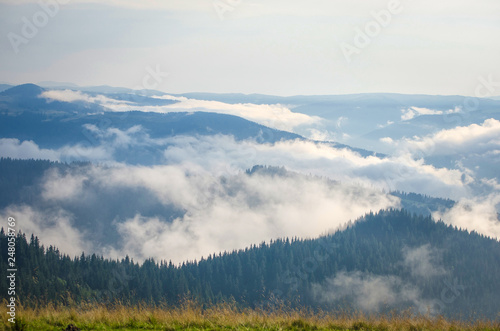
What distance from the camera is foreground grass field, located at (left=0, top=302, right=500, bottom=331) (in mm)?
17156

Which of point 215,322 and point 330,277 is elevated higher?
point 215,322

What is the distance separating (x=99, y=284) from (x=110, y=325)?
10031 centimetres

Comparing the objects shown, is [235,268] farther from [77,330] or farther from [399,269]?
[77,330]

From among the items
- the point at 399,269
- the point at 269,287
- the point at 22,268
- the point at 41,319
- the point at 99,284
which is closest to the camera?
the point at 41,319

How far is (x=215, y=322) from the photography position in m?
17.6

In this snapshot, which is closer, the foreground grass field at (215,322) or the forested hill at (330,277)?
the foreground grass field at (215,322)

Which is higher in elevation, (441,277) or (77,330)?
(77,330)

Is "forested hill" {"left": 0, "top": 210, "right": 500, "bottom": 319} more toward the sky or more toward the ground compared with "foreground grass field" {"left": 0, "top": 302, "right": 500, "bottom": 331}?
more toward the ground

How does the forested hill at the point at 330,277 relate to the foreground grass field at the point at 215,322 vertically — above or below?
below

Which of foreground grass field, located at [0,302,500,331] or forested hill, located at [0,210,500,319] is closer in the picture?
foreground grass field, located at [0,302,500,331]

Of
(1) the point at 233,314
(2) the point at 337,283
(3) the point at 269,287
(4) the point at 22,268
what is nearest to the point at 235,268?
(3) the point at 269,287

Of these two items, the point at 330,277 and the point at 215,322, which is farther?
the point at 330,277

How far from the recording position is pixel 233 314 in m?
18.2

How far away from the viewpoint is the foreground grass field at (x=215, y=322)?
1716cm
